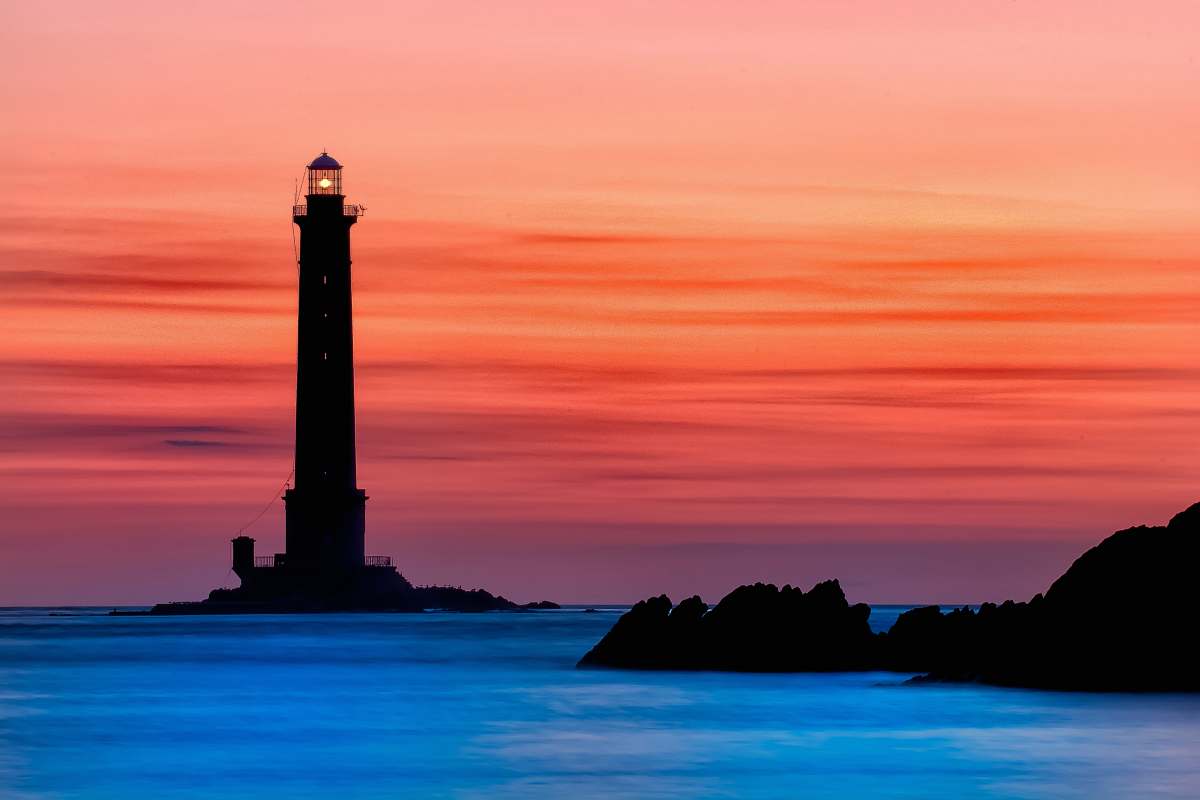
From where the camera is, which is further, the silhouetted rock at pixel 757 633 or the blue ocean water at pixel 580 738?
the silhouetted rock at pixel 757 633

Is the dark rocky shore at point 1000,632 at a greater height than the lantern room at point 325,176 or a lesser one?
lesser

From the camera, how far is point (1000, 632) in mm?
50500

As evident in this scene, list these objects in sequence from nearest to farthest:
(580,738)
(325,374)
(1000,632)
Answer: (580,738) → (1000,632) → (325,374)

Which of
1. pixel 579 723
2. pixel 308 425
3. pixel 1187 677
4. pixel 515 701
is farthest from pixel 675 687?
pixel 308 425

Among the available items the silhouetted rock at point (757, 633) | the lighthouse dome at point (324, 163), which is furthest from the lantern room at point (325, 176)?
the silhouetted rock at point (757, 633)

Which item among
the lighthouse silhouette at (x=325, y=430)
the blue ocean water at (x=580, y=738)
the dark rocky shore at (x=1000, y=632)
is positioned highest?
the lighthouse silhouette at (x=325, y=430)

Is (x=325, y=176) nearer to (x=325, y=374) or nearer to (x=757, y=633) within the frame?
(x=325, y=374)

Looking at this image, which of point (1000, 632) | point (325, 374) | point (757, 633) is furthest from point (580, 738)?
point (325, 374)

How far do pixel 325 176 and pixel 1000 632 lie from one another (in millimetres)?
58143

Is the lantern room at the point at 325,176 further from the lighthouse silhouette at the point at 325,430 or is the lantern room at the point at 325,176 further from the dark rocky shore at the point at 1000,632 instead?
the dark rocky shore at the point at 1000,632

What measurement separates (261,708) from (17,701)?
25.0ft

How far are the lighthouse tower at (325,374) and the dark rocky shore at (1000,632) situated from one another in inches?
1316

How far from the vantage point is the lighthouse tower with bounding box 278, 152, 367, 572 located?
98062 millimetres

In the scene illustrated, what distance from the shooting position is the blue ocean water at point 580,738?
36875 mm
